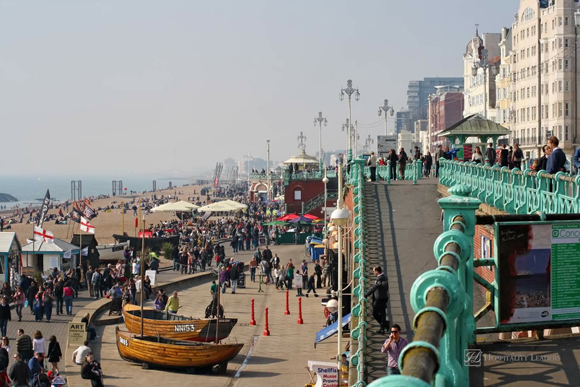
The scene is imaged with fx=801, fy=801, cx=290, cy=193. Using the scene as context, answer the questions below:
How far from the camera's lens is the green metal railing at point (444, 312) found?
3.01 m

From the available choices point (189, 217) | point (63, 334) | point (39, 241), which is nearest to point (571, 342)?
point (63, 334)

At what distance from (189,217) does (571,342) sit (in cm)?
6627

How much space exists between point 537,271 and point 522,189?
9.10 m

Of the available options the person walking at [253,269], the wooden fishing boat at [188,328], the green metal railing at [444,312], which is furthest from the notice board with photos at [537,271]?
the person walking at [253,269]

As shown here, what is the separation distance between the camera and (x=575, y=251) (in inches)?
287

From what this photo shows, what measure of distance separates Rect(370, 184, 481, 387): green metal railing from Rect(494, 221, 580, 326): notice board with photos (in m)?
0.84

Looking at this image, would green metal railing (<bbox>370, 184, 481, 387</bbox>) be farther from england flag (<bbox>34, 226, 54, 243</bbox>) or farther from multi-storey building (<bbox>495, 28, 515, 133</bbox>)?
multi-storey building (<bbox>495, 28, 515, 133</bbox>)

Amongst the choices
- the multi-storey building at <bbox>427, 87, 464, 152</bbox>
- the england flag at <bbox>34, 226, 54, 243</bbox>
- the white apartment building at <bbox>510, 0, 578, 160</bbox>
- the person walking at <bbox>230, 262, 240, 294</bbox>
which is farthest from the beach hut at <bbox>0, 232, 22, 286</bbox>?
the multi-storey building at <bbox>427, 87, 464, 152</bbox>

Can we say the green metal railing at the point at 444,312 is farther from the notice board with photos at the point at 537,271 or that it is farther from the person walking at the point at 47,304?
the person walking at the point at 47,304

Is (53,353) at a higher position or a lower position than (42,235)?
lower

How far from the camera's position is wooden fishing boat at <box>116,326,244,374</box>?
800 inches

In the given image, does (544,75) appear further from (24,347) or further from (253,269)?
(24,347)

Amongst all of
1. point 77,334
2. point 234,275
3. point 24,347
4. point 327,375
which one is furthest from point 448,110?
point 327,375

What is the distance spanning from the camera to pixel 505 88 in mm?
82500
